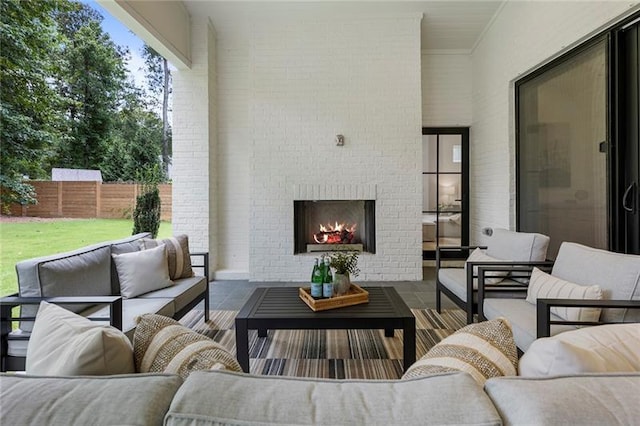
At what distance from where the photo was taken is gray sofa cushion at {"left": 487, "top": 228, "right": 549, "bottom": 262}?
8.79ft

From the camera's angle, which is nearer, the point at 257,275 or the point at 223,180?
the point at 257,275

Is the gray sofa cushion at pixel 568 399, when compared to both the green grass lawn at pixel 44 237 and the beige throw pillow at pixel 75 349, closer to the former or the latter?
the beige throw pillow at pixel 75 349

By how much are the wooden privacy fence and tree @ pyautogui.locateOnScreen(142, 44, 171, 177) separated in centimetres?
47

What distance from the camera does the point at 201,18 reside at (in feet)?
14.9

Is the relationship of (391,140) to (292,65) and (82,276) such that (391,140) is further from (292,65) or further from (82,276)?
(82,276)

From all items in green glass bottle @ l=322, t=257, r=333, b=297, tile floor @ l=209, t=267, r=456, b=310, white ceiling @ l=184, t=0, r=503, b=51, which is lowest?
tile floor @ l=209, t=267, r=456, b=310

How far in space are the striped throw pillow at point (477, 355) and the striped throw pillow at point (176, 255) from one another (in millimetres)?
2496

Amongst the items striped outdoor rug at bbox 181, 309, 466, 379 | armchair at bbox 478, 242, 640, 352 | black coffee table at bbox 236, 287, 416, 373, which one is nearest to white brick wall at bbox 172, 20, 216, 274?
striped outdoor rug at bbox 181, 309, 466, 379

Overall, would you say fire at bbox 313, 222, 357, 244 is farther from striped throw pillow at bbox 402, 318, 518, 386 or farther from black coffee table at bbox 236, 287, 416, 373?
striped throw pillow at bbox 402, 318, 518, 386

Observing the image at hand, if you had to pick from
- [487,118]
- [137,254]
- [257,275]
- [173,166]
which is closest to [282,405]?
[137,254]

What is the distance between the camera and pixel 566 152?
3.14 metres

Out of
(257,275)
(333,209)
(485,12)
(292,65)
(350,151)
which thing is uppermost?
(485,12)

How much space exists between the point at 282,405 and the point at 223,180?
4.56 meters

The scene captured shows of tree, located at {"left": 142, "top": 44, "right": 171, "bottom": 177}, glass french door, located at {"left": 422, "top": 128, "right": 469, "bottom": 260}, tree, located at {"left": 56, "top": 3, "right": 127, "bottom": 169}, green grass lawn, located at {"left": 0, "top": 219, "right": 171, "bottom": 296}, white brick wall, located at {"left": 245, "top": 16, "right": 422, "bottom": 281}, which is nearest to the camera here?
green grass lawn, located at {"left": 0, "top": 219, "right": 171, "bottom": 296}
